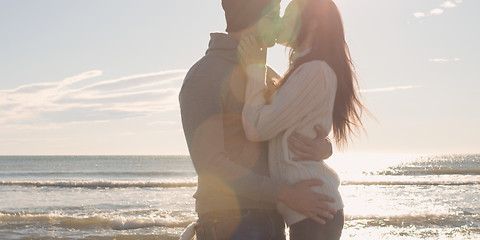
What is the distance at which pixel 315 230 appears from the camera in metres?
2.41

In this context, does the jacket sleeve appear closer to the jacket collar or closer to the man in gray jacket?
the man in gray jacket

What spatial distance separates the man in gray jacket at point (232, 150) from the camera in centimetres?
237

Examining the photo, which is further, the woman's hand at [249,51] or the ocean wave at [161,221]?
the ocean wave at [161,221]

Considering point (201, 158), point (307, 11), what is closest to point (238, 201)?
point (201, 158)

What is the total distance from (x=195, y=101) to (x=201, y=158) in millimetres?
275

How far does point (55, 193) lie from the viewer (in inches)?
781

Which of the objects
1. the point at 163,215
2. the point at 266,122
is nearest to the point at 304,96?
the point at 266,122

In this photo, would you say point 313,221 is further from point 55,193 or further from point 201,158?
point 55,193

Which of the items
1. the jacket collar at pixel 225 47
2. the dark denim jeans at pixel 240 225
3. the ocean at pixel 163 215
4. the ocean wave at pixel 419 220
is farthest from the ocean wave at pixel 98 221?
the jacket collar at pixel 225 47

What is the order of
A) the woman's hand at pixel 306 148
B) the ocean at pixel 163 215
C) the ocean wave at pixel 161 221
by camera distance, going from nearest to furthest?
the woman's hand at pixel 306 148 < the ocean at pixel 163 215 < the ocean wave at pixel 161 221

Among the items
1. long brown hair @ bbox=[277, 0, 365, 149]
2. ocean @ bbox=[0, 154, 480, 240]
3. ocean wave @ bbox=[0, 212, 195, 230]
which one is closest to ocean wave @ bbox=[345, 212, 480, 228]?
ocean @ bbox=[0, 154, 480, 240]

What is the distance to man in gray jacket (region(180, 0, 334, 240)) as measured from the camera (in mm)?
2365

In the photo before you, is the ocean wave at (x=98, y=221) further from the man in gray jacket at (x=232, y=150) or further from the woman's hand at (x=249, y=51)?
the woman's hand at (x=249, y=51)

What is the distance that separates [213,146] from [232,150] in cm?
16
